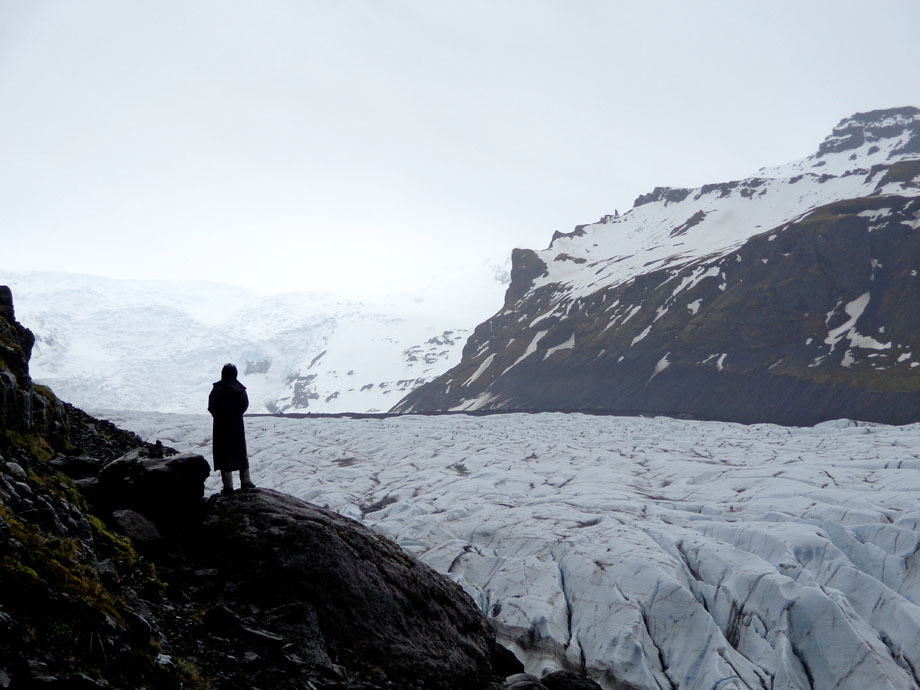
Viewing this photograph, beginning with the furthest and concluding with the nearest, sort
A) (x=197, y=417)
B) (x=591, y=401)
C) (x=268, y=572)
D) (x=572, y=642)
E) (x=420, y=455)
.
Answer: (x=591, y=401) → (x=197, y=417) → (x=420, y=455) → (x=572, y=642) → (x=268, y=572)

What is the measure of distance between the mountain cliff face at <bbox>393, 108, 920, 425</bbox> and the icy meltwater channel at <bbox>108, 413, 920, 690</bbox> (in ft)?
206

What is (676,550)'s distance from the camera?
20.9 meters

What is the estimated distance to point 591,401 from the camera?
11381 cm

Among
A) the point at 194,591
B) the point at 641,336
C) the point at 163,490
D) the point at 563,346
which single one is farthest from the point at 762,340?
the point at 194,591

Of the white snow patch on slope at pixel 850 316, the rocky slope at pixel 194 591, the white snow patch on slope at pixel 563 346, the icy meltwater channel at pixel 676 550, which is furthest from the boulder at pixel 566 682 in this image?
the white snow patch on slope at pixel 563 346

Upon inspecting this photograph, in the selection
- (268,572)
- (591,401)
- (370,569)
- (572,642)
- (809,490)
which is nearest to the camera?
(268,572)

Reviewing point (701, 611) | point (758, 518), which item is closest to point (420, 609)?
point (701, 611)

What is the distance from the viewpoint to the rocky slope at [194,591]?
6148 mm

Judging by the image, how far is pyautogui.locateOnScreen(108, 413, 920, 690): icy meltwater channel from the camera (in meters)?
16.9

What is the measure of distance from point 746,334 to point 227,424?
110690 mm

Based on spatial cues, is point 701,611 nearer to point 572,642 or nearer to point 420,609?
point 572,642

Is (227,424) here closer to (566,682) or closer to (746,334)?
(566,682)

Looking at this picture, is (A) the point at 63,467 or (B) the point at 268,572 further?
(A) the point at 63,467

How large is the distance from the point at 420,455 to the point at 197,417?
25334 millimetres
